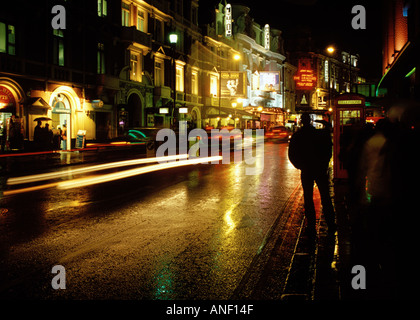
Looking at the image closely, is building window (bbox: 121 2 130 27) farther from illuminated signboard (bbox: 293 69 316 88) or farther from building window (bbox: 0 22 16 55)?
illuminated signboard (bbox: 293 69 316 88)

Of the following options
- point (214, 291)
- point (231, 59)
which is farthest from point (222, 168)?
point (231, 59)

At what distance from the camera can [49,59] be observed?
28391 mm

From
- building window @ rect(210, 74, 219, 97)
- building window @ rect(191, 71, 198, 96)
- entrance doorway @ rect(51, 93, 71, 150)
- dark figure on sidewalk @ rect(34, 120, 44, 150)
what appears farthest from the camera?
building window @ rect(210, 74, 219, 97)

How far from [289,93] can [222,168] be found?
68995 mm

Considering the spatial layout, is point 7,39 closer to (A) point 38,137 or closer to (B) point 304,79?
(A) point 38,137

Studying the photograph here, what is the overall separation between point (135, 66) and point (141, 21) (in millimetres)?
4329

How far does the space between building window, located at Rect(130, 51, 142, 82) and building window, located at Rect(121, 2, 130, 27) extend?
2503 mm

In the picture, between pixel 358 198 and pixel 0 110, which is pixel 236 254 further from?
pixel 0 110

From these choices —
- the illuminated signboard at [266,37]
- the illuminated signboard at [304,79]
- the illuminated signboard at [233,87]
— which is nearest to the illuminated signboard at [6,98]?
the illuminated signboard at [233,87]

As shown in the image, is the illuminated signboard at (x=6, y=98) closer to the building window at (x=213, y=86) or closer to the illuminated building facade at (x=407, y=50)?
the illuminated building facade at (x=407, y=50)

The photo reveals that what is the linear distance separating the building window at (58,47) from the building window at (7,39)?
3758 mm

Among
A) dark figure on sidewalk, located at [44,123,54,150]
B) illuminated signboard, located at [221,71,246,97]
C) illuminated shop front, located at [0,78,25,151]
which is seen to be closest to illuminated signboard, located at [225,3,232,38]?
illuminated signboard, located at [221,71,246,97]

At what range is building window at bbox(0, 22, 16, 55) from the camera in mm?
24672

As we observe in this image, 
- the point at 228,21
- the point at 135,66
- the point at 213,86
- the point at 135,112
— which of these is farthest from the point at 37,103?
the point at 228,21
